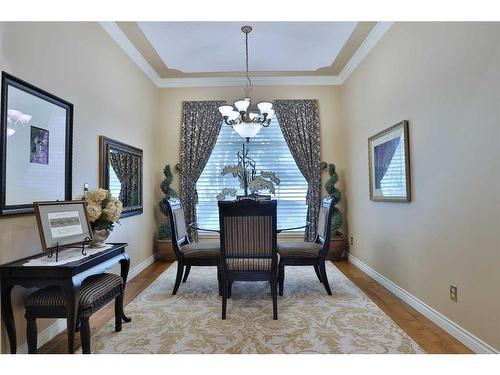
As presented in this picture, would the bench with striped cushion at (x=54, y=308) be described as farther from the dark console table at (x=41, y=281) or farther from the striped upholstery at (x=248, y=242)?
the striped upholstery at (x=248, y=242)

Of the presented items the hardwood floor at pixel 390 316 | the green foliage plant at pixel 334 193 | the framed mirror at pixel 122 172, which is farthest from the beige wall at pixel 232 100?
the hardwood floor at pixel 390 316

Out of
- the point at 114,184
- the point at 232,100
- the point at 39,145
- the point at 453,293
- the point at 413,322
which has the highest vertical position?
the point at 232,100

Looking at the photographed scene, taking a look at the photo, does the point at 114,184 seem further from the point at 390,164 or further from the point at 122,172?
the point at 390,164

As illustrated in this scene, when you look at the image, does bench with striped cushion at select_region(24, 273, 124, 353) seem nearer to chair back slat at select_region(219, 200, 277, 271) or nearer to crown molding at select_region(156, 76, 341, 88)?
chair back slat at select_region(219, 200, 277, 271)

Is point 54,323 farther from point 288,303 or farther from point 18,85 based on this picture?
point 288,303

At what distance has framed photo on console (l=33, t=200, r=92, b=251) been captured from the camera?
6.21 feet

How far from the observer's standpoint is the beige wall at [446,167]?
1925 millimetres

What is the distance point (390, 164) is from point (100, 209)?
2983mm

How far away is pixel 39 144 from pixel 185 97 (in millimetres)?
3311

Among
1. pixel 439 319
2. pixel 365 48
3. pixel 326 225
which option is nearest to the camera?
pixel 439 319

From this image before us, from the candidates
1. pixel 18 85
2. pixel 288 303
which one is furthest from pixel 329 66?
pixel 18 85

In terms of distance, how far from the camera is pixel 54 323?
2.35 meters

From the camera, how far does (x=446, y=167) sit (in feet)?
7.72

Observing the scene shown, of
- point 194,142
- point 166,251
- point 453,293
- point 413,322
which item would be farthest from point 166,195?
point 453,293
